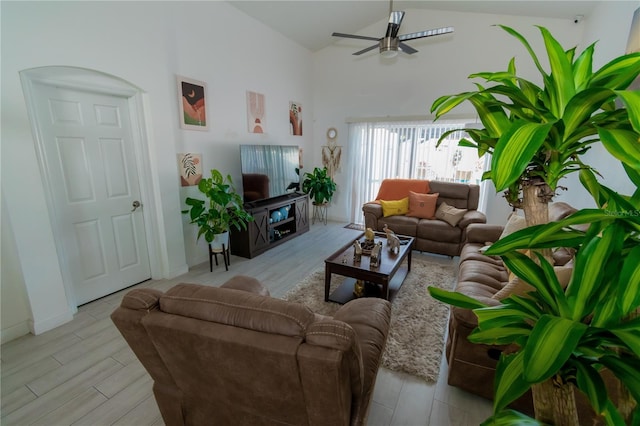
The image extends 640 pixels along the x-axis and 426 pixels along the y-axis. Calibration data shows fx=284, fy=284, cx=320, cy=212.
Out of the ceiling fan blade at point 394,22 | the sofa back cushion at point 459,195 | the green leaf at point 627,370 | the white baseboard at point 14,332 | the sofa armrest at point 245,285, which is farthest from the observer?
the sofa back cushion at point 459,195

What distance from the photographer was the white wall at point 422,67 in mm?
4102

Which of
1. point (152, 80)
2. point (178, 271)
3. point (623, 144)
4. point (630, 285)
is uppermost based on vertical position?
point (152, 80)

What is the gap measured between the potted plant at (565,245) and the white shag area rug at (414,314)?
1.31 m

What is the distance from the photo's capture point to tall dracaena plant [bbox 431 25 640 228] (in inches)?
22.0

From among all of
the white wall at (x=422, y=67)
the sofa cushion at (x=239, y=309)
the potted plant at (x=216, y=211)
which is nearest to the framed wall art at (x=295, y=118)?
the white wall at (x=422, y=67)

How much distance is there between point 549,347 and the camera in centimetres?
59

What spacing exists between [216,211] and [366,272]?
1930 millimetres

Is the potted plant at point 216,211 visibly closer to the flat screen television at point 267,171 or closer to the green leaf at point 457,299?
the flat screen television at point 267,171

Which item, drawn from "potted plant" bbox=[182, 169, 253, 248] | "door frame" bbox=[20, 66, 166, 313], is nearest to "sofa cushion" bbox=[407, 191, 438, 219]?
"potted plant" bbox=[182, 169, 253, 248]

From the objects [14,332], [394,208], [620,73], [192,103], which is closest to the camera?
[620,73]

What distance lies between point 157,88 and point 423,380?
355cm

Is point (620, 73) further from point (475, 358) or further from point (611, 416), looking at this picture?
point (475, 358)

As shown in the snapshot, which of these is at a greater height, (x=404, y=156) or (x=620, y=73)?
(x=620, y=73)

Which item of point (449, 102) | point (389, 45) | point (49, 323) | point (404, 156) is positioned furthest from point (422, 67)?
point (49, 323)
